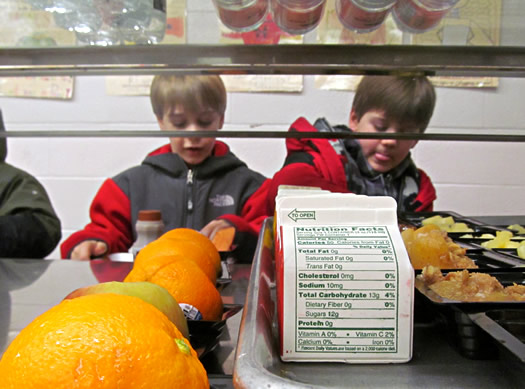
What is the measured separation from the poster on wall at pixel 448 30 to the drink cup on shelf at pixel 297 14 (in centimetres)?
2

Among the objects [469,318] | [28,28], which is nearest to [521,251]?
[469,318]

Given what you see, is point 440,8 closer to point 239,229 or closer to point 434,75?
point 434,75

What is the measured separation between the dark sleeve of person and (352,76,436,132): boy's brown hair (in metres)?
0.97

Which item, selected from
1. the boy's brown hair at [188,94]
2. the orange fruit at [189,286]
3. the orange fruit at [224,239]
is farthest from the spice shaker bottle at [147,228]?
the orange fruit at [189,286]

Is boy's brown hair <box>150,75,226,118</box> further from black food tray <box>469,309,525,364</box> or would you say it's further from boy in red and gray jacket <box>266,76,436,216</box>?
black food tray <box>469,309,525,364</box>

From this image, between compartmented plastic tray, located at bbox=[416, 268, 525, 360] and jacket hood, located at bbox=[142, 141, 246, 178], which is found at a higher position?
jacket hood, located at bbox=[142, 141, 246, 178]

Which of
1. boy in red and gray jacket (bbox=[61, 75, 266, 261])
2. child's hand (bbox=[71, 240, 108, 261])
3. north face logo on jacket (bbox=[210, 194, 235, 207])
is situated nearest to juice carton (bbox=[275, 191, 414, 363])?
child's hand (bbox=[71, 240, 108, 261])

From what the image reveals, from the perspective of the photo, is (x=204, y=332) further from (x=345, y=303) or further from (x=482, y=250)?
(x=482, y=250)

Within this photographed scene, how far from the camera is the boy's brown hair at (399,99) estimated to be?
88 cm

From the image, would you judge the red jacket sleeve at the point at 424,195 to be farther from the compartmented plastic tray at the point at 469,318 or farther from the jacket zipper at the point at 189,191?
the compartmented plastic tray at the point at 469,318

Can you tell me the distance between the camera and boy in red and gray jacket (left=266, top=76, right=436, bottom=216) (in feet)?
3.67

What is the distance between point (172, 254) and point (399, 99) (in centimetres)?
69

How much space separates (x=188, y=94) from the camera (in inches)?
52.9

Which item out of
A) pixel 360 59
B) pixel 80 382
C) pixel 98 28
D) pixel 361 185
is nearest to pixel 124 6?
pixel 98 28
